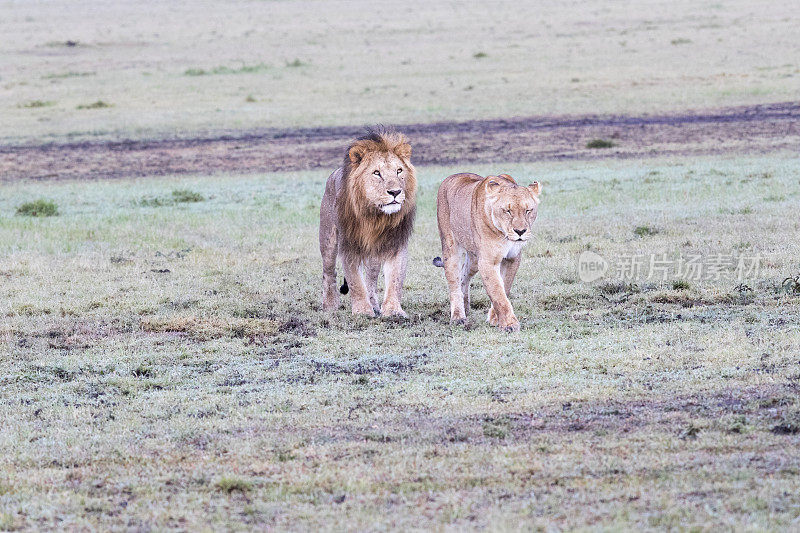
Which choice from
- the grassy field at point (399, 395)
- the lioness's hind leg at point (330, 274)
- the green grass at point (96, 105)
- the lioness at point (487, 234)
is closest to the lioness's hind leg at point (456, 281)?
the lioness at point (487, 234)

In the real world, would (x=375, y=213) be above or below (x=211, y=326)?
above

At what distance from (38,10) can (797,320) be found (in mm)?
75501

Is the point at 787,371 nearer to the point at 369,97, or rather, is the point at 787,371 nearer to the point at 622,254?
the point at 622,254

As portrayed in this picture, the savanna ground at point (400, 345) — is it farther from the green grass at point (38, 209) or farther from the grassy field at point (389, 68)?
the grassy field at point (389, 68)

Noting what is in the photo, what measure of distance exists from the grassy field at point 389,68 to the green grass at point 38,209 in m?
8.72

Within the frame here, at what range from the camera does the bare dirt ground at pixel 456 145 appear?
19.1 m

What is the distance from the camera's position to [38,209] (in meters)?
15.0

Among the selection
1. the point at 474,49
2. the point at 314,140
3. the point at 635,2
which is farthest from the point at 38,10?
the point at 314,140

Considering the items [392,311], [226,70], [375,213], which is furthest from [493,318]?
[226,70]

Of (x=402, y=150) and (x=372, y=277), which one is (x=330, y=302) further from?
(x=402, y=150)

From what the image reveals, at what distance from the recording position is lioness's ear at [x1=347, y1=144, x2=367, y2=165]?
8.46m

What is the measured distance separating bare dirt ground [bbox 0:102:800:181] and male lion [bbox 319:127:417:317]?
32.8ft

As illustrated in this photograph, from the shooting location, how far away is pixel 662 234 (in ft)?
38.3

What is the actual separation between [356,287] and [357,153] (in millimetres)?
1061
